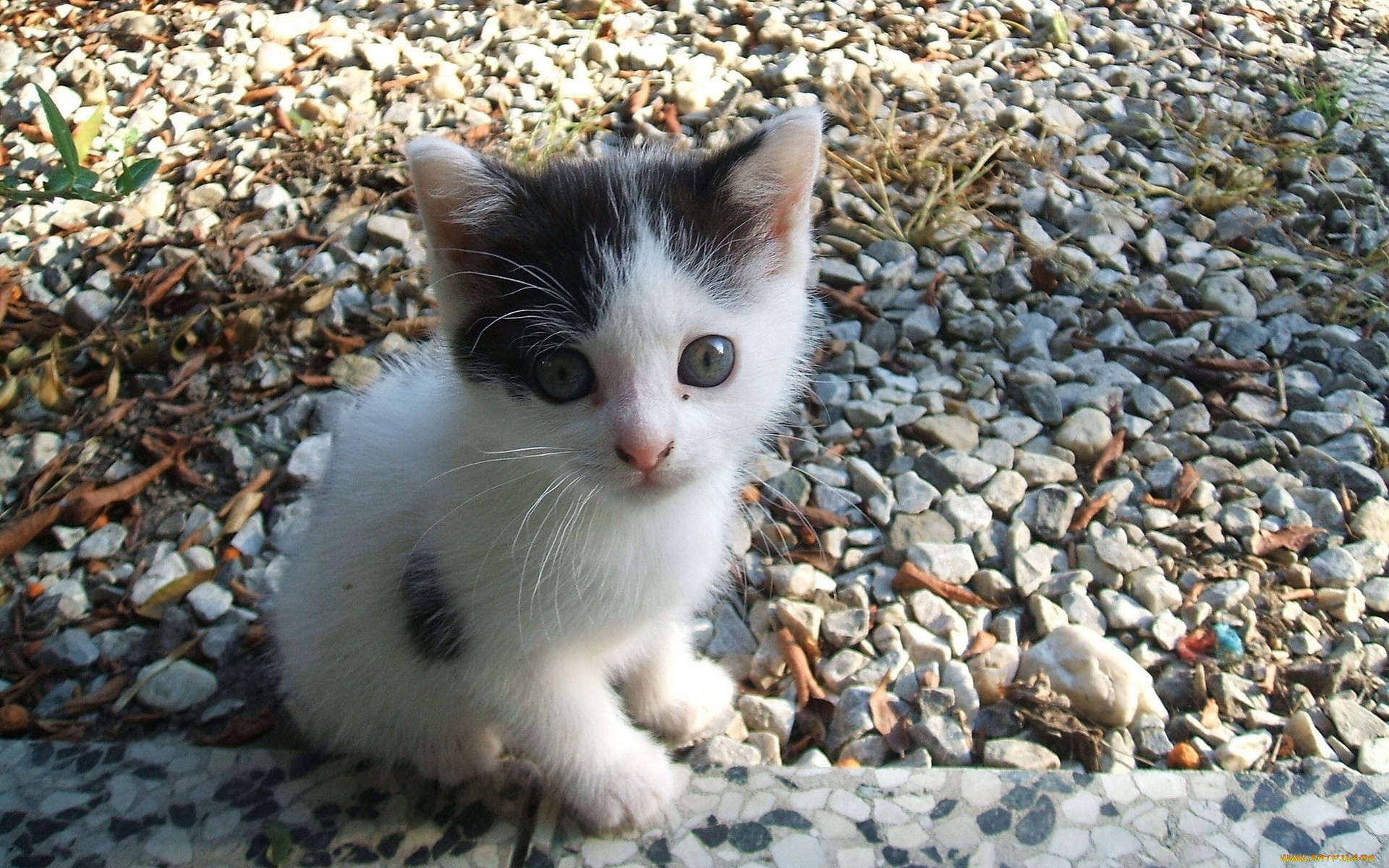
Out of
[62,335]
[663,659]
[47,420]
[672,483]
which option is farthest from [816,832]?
[62,335]

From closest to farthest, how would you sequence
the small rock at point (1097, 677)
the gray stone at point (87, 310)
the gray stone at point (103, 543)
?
the small rock at point (1097, 677) < the gray stone at point (103, 543) < the gray stone at point (87, 310)

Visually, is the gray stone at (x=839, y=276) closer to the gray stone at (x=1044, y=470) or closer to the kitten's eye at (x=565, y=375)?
the gray stone at (x=1044, y=470)

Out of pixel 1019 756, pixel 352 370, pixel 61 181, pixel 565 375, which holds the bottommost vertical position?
pixel 1019 756

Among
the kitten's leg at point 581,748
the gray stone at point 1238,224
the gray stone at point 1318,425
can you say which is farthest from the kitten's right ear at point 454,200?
the gray stone at point 1238,224

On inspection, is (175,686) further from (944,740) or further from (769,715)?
(944,740)

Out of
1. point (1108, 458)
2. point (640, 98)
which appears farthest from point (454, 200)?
point (640, 98)

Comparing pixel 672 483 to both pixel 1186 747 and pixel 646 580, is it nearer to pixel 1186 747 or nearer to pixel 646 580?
pixel 646 580

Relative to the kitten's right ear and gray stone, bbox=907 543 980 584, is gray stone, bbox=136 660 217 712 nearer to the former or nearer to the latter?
the kitten's right ear
